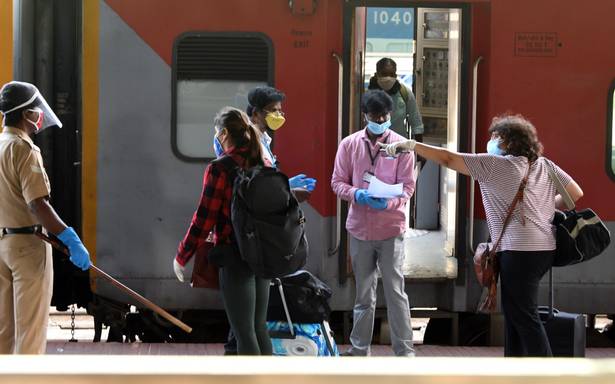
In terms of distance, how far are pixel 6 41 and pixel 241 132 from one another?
9.63ft

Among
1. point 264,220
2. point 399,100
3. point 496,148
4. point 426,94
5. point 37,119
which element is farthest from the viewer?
point 426,94

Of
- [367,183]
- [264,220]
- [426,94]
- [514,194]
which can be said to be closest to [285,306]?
[264,220]

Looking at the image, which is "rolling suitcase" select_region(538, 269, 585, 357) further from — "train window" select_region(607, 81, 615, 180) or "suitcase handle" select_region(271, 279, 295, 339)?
"train window" select_region(607, 81, 615, 180)

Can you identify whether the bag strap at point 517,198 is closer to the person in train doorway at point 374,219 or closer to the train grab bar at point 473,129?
the person in train doorway at point 374,219

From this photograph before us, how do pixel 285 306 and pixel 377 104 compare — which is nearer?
pixel 285 306

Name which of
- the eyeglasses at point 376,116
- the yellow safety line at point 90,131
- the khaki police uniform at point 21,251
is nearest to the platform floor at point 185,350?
the yellow safety line at point 90,131

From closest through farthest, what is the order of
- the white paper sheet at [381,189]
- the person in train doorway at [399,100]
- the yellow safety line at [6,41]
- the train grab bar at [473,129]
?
the white paper sheet at [381,189], the yellow safety line at [6,41], the train grab bar at [473,129], the person in train doorway at [399,100]

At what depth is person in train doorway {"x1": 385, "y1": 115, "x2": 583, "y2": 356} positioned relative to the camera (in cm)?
619

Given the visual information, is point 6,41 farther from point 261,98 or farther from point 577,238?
point 577,238

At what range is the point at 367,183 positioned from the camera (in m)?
7.29

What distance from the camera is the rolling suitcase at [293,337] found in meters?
6.35

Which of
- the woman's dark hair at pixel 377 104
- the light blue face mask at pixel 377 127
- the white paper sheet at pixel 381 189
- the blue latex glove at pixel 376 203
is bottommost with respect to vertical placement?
the blue latex glove at pixel 376 203

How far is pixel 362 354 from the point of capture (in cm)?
725

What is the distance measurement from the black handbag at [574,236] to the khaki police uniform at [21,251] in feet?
8.81
